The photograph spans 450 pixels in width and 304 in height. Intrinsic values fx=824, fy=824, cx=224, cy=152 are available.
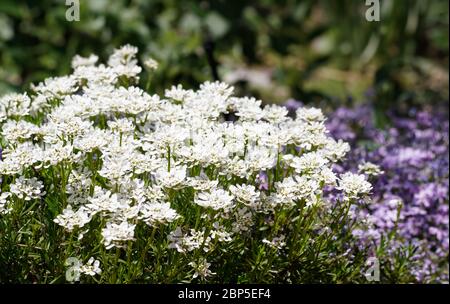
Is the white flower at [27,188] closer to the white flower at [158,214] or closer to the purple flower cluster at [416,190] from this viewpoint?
the white flower at [158,214]

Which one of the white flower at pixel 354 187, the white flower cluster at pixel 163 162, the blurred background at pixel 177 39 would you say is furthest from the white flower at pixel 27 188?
the blurred background at pixel 177 39

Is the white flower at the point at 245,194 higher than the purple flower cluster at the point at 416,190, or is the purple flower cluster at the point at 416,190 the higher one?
the purple flower cluster at the point at 416,190

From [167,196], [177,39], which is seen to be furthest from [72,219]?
[177,39]

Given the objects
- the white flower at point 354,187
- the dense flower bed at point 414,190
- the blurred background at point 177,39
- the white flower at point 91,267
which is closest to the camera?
the white flower at point 91,267

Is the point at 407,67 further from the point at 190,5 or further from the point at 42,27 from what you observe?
the point at 42,27

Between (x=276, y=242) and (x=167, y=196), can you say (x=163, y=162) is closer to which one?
(x=167, y=196)

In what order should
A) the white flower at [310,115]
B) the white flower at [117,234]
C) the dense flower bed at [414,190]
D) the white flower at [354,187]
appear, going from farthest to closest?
the dense flower bed at [414,190]
the white flower at [310,115]
the white flower at [354,187]
the white flower at [117,234]

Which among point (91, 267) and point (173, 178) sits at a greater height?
point (173, 178)
